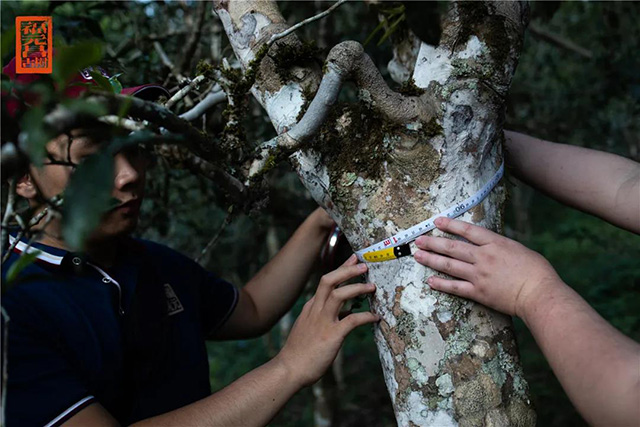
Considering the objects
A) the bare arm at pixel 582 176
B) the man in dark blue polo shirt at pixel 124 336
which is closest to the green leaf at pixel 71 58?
the man in dark blue polo shirt at pixel 124 336

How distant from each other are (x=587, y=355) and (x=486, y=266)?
28 centimetres

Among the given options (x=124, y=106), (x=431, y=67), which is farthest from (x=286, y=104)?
(x=124, y=106)

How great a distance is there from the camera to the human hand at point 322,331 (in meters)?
1.54

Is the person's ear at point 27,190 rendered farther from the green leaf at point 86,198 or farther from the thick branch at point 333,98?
the green leaf at point 86,198

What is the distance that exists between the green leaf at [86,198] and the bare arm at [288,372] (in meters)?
0.91

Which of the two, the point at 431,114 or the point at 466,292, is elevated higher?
the point at 431,114

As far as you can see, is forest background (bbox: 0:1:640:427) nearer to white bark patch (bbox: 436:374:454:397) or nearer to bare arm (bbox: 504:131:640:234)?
bare arm (bbox: 504:131:640:234)

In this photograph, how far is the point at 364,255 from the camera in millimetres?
1494

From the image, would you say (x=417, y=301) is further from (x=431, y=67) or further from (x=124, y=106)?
(x=124, y=106)

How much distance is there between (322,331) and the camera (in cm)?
156

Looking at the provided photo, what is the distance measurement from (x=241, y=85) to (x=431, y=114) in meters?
0.46

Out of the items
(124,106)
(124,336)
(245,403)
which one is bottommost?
(245,403)

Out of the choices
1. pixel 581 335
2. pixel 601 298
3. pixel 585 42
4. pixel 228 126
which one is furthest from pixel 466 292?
pixel 585 42

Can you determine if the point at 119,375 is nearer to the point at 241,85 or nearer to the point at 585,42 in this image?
the point at 241,85
